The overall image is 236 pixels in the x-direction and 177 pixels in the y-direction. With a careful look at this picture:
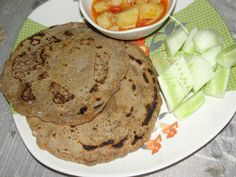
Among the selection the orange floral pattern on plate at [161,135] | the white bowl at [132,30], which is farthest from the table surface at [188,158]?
the white bowl at [132,30]

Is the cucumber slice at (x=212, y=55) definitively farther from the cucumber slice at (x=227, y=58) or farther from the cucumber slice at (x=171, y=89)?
the cucumber slice at (x=171, y=89)

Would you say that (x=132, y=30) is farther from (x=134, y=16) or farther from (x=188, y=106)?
(x=188, y=106)

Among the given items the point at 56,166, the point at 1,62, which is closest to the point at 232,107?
the point at 56,166

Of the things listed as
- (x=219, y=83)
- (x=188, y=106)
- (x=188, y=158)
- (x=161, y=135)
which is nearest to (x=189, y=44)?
(x=219, y=83)

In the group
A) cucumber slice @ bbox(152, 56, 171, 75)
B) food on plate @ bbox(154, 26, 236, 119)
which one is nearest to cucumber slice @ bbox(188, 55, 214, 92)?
food on plate @ bbox(154, 26, 236, 119)

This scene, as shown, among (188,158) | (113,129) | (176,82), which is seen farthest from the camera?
(188,158)

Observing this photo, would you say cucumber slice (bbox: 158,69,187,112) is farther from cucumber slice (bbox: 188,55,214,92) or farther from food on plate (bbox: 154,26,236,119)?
cucumber slice (bbox: 188,55,214,92)

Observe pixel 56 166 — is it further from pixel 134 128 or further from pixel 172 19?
pixel 172 19
